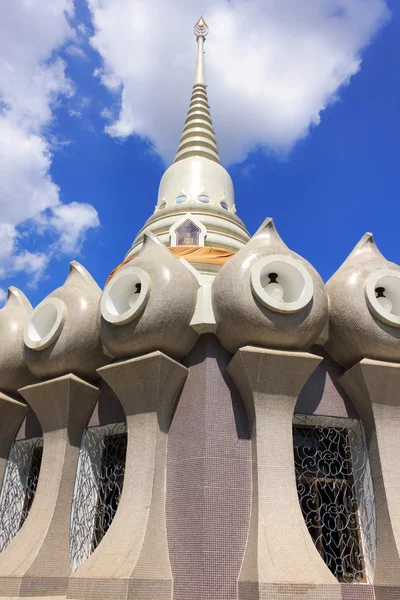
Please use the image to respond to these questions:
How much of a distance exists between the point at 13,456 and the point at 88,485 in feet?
9.12

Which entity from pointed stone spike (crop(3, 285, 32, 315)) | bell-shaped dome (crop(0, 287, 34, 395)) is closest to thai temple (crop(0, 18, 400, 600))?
bell-shaped dome (crop(0, 287, 34, 395))

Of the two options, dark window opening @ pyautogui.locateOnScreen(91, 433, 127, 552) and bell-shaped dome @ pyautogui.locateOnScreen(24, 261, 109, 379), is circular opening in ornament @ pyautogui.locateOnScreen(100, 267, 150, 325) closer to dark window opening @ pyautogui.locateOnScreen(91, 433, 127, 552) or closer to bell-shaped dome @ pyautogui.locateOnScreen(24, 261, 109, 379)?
bell-shaped dome @ pyautogui.locateOnScreen(24, 261, 109, 379)

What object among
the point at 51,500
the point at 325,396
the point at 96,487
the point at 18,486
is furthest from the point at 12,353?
the point at 325,396

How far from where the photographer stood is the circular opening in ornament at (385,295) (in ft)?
30.8

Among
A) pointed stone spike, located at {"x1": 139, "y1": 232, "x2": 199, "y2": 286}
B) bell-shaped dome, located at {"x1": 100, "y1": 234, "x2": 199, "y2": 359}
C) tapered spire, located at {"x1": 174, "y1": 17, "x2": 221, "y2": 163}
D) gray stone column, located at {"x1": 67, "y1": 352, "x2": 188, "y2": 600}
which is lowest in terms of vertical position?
gray stone column, located at {"x1": 67, "y1": 352, "x2": 188, "y2": 600}

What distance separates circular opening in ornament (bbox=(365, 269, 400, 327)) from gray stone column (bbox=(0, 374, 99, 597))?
606cm

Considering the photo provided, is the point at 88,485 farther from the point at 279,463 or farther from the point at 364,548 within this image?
the point at 364,548

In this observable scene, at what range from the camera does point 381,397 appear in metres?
9.31

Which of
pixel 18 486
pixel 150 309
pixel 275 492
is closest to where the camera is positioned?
pixel 275 492

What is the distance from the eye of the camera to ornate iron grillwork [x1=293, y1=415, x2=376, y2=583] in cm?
893

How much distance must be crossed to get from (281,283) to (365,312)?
170 centimetres

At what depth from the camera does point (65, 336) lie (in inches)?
411

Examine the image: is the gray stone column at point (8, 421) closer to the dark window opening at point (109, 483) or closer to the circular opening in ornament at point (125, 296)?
the dark window opening at point (109, 483)

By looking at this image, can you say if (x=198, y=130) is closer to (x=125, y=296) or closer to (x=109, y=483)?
(x=125, y=296)
